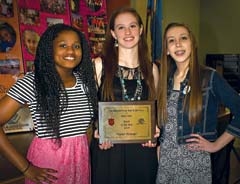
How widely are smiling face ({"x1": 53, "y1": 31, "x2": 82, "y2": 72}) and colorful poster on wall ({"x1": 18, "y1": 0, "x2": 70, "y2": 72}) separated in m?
0.93

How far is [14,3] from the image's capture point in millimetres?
2238

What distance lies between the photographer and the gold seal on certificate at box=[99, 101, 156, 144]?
5.18 ft

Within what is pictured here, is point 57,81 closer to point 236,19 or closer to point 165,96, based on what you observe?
point 165,96

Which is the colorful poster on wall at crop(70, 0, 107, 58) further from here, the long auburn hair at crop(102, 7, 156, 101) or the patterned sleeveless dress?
the patterned sleeveless dress

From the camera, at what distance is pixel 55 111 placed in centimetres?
142

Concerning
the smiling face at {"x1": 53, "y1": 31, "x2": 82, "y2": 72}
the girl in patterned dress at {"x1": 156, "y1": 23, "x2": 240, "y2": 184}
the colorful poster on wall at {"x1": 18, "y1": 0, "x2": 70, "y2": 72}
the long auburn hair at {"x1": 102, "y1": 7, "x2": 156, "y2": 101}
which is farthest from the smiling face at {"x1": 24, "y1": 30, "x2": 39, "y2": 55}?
the girl in patterned dress at {"x1": 156, "y1": 23, "x2": 240, "y2": 184}

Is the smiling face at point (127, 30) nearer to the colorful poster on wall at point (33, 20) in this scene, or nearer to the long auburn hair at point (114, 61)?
the long auburn hair at point (114, 61)

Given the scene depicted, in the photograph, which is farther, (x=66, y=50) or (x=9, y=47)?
(x=9, y=47)

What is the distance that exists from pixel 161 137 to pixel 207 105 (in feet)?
0.96

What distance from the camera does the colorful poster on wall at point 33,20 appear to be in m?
2.30

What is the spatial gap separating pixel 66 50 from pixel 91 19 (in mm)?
1574

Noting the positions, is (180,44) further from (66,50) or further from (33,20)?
(33,20)

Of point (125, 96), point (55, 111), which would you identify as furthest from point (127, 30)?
→ point (55, 111)

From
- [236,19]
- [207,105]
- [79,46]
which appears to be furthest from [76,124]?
[236,19]
